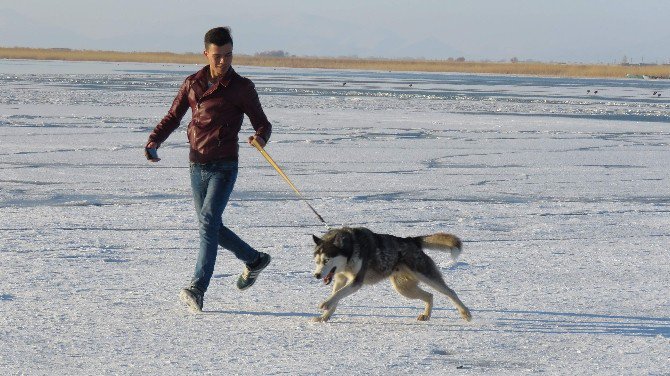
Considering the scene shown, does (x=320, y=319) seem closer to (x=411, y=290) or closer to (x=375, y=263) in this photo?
(x=375, y=263)

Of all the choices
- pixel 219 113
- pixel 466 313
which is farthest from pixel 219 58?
pixel 466 313

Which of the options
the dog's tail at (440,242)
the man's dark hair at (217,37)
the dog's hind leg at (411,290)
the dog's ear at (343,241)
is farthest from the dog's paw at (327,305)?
the man's dark hair at (217,37)

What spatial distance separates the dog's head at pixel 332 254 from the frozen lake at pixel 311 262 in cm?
32

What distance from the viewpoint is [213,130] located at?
5508mm

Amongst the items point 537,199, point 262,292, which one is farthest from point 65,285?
point 537,199

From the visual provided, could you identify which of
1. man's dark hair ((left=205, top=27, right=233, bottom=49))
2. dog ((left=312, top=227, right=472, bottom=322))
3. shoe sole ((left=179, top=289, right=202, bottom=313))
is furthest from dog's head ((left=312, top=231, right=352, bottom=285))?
man's dark hair ((left=205, top=27, right=233, bottom=49))

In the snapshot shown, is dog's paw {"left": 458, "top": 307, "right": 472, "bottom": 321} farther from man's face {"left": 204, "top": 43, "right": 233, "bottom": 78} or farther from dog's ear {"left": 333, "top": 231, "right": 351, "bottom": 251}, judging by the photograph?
man's face {"left": 204, "top": 43, "right": 233, "bottom": 78}

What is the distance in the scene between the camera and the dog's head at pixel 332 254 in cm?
522

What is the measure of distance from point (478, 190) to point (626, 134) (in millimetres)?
9230

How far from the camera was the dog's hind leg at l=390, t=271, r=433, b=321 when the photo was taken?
566 centimetres

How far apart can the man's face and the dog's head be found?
1.04 m

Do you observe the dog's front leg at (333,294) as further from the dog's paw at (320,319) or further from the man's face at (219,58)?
the man's face at (219,58)

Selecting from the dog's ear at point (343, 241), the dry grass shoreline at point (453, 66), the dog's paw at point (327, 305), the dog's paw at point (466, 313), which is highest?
the dog's ear at point (343, 241)

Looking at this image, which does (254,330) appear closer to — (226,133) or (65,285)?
Result: (226,133)
